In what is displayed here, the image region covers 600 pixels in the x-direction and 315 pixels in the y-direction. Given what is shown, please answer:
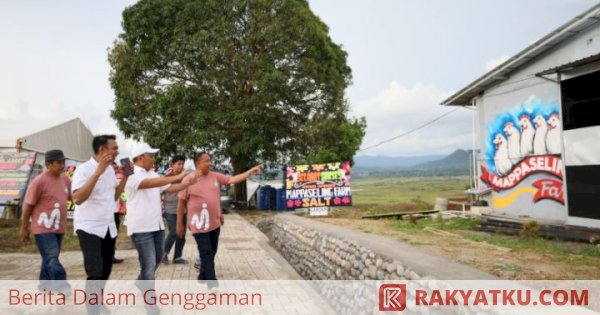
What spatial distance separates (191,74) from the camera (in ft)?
79.9

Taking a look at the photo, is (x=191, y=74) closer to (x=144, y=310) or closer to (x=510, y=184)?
(x=510, y=184)

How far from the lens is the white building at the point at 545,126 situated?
1046 centimetres


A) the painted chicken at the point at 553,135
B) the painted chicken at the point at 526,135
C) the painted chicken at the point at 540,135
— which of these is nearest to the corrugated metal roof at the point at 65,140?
the painted chicken at the point at 526,135

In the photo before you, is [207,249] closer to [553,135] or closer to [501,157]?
[553,135]

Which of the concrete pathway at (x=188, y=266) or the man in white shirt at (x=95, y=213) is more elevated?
the man in white shirt at (x=95, y=213)

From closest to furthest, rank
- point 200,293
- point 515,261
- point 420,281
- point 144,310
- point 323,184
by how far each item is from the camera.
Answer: point 420,281, point 144,310, point 200,293, point 515,261, point 323,184

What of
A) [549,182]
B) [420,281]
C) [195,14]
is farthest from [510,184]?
[195,14]

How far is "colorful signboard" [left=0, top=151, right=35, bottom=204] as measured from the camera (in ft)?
49.2

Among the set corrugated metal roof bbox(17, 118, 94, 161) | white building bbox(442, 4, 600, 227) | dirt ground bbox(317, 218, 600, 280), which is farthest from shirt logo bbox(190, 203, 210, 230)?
corrugated metal roof bbox(17, 118, 94, 161)

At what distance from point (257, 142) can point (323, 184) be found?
5094mm

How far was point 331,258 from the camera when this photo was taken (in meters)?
8.96

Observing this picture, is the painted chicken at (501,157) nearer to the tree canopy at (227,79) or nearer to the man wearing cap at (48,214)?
the tree canopy at (227,79)

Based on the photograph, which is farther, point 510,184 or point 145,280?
point 510,184

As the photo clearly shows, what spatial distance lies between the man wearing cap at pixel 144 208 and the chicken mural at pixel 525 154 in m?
11.1
